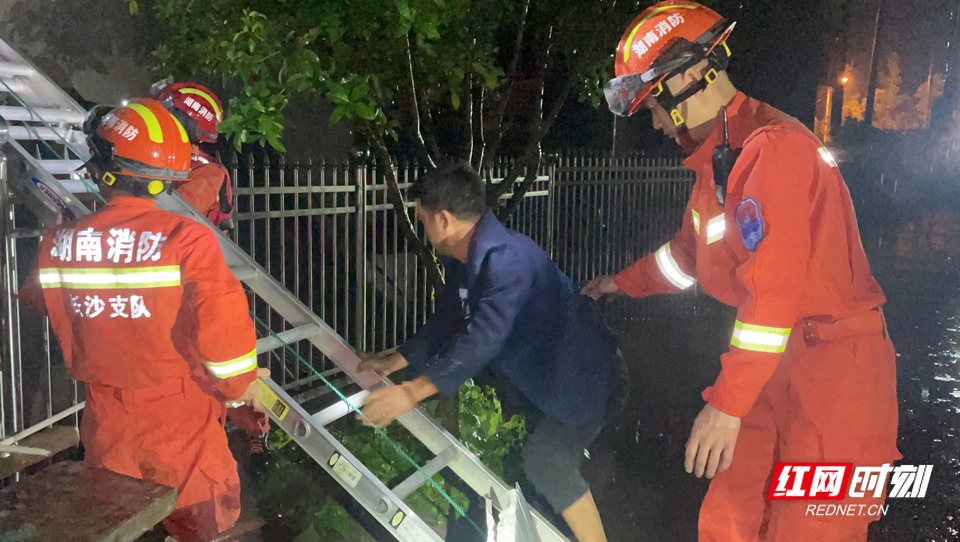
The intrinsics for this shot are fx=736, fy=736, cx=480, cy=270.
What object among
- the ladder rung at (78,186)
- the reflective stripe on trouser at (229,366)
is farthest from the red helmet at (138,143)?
the reflective stripe on trouser at (229,366)

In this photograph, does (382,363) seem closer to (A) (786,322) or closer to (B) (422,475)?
(B) (422,475)

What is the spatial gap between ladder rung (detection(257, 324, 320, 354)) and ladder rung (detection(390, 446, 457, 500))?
0.70 m

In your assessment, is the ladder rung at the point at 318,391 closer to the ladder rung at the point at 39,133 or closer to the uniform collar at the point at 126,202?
the ladder rung at the point at 39,133

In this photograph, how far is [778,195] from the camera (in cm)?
206

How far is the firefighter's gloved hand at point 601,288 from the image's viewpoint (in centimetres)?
318

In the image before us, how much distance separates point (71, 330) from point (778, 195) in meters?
2.21

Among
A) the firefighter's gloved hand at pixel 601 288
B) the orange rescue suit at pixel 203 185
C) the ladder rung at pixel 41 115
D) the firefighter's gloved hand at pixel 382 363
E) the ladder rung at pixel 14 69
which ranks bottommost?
the firefighter's gloved hand at pixel 382 363

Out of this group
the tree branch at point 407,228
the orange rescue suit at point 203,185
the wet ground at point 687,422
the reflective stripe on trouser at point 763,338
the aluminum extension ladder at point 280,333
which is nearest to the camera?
the reflective stripe on trouser at point 763,338

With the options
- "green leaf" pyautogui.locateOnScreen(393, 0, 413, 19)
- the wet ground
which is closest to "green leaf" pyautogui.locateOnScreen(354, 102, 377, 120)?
"green leaf" pyautogui.locateOnScreen(393, 0, 413, 19)

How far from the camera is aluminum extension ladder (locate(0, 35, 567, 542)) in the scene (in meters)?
2.49

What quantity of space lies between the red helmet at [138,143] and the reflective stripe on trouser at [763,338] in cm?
182

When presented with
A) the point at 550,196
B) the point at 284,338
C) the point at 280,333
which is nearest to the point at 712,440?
the point at 284,338

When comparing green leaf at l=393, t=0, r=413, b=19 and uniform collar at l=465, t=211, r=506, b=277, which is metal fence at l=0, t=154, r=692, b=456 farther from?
uniform collar at l=465, t=211, r=506, b=277

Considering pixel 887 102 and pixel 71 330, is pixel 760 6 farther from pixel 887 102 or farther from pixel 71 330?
pixel 887 102
